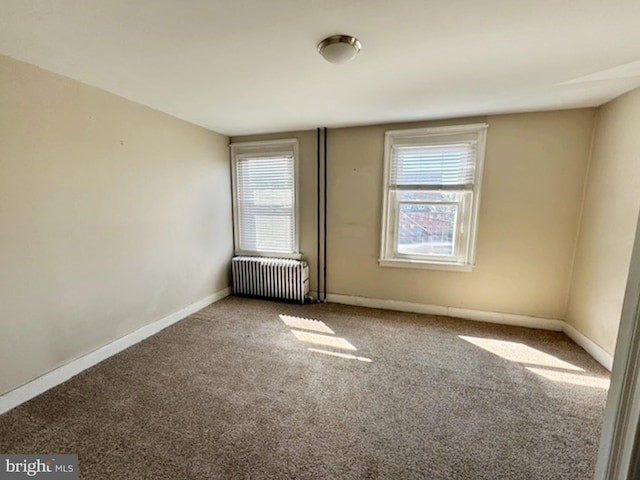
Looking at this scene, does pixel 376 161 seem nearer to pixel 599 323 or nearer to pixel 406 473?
pixel 599 323

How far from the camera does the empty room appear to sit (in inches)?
59.1

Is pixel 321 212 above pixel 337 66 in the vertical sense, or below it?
below

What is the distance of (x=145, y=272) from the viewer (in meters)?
2.86

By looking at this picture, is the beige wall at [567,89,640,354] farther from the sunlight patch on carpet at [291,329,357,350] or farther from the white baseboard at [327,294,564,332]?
the sunlight patch on carpet at [291,329,357,350]

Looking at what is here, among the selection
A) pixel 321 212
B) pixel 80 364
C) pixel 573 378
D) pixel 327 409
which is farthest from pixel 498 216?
pixel 80 364

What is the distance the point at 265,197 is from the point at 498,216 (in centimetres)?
289

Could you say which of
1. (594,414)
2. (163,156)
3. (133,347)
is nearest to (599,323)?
(594,414)

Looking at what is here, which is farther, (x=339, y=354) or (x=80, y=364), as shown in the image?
(x=339, y=354)

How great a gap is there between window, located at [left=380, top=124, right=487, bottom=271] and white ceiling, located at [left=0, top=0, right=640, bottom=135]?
0.53 metres

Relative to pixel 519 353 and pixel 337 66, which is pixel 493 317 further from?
pixel 337 66

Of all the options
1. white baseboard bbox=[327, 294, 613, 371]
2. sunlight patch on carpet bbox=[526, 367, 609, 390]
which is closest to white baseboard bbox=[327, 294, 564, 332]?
white baseboard bbox=[327, 294, 613, 371]

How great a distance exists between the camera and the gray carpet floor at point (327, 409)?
1512 mm

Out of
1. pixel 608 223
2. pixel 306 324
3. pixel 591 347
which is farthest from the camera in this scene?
pixel 306 324

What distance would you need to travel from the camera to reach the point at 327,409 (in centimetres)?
189
